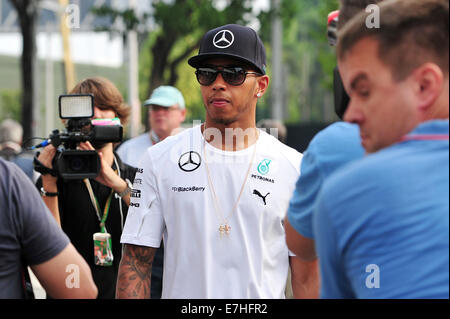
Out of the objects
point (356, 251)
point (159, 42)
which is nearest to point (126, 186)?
point (356, 251)

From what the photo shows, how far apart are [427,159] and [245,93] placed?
2.15m

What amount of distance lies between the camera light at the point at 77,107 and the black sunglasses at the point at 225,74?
54cm

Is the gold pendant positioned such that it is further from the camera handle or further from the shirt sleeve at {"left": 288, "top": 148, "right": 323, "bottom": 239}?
the camera handle

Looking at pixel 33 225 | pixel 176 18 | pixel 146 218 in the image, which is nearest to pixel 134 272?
pixel 146 218

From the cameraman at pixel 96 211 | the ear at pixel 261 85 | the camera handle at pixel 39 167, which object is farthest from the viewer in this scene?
the cameraman at pixel 96 211

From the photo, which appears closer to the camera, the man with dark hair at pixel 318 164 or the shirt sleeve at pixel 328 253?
the shirt sleeve at pixel 328 253

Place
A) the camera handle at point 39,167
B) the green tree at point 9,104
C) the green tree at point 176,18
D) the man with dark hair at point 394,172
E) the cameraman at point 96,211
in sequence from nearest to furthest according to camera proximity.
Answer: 1. the man with dark hair at point 394,172
2. the camera handle at point 39,167
3. the cameraman at point 96,211
4. the green tree at point 176,18
5. the green tree at point 9,104

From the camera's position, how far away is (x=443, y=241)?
162 centimetres

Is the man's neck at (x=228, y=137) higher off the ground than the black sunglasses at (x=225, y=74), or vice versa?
the black sunglasses at (x=225, y=74)

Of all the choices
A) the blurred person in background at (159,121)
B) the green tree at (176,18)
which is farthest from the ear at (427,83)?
the green tree at (176,18)

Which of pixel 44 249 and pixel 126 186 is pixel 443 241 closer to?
pixel 44 249

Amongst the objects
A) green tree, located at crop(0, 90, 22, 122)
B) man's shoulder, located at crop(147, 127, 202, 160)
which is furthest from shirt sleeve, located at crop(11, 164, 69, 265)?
green tree, located at crop(0, 90, 22, 122)

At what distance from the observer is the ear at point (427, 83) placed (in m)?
1.72

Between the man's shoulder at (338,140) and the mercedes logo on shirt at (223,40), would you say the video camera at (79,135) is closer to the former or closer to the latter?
the mercedes logo on shirt at (223,40)
